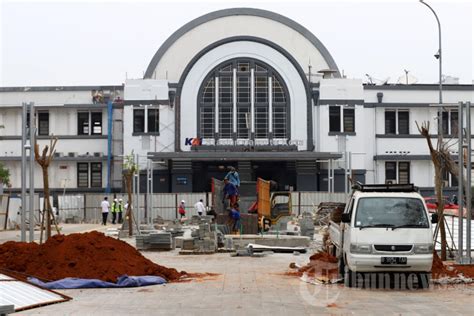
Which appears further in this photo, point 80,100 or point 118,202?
point 80,100

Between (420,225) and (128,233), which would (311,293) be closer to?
(420,225)

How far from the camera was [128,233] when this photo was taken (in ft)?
122

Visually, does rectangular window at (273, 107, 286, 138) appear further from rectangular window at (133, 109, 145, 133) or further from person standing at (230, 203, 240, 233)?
person standing at (230, 203, 240, 233)

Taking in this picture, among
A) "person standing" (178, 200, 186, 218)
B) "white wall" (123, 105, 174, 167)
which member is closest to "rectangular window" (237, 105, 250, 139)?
"white wall" (123, 105, 174, 167)

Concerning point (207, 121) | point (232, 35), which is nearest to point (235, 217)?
point (207, 121)

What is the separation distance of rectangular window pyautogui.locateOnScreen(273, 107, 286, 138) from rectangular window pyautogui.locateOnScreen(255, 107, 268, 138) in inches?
28.9

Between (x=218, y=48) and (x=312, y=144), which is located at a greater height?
(x=218, y=48)

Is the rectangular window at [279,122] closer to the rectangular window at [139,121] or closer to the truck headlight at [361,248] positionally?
the rectangular window at [139,121]

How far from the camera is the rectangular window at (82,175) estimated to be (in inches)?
2594

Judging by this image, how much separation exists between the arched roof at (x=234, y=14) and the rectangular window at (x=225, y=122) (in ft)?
22.6

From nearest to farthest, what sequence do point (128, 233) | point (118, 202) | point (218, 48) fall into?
point (128, 233), point (118, 202), point (218, 48)

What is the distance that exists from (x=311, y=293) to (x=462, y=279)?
13.0 ft

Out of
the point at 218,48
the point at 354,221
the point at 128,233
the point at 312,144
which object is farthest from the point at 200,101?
the point at 354,221

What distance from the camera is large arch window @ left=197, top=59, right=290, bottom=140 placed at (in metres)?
63.0
